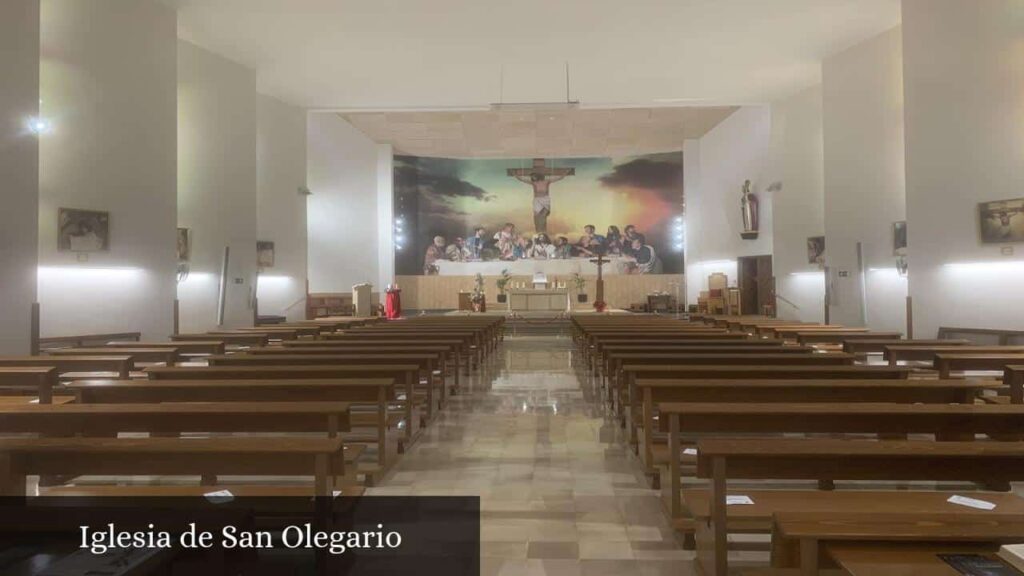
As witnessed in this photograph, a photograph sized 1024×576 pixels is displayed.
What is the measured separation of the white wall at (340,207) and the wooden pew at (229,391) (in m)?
15.0

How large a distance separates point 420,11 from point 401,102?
497 cm

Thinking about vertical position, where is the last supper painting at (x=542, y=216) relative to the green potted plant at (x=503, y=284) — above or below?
above

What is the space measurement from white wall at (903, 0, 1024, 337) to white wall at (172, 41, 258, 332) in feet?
35.7

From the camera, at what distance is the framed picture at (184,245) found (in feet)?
36.2

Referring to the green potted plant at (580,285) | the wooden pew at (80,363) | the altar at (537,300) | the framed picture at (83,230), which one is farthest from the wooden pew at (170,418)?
the green potted plant at (580,285)

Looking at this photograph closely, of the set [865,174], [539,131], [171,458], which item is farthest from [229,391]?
[539,131]

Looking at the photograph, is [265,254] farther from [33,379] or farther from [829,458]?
[829,458]

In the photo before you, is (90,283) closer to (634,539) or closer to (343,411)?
(343,411)

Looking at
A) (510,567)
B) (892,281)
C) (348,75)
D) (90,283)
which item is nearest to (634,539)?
(510,567)

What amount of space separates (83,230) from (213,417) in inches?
275

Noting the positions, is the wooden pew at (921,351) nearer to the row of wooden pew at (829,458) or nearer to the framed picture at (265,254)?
the row of wooden pew at (829,458)

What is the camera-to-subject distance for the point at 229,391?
149 inches

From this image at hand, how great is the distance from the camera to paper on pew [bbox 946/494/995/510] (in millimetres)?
2090

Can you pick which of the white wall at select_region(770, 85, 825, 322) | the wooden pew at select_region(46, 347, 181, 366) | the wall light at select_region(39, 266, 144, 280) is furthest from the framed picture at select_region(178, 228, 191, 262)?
the white wall at select_region(770, 85, 825, 322)
